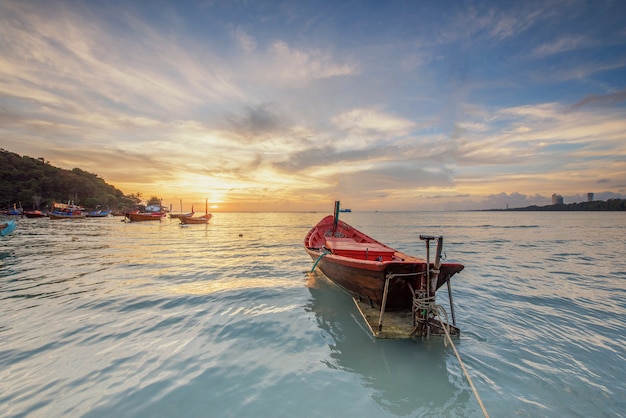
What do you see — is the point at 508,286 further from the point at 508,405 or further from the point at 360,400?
the point at 360,400

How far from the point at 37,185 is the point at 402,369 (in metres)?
104

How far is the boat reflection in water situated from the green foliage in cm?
9389

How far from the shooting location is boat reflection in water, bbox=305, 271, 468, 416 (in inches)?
169

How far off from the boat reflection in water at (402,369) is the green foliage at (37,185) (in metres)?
93.9

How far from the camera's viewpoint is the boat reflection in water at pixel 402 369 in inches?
169

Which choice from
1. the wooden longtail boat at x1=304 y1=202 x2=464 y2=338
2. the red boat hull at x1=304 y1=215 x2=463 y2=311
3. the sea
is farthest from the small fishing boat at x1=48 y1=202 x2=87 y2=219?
the wooden longtail boat at x1=304 y1=202 x2=464 y2=338

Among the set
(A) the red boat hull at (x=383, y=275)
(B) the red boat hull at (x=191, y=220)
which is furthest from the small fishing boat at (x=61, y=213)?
(A) the red boat hull at (x=383, y=275)

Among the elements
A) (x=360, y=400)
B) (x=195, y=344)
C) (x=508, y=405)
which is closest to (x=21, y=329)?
(x=195, y=344)

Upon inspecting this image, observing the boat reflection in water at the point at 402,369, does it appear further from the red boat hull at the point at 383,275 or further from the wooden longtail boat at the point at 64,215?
the wooden longtail boat at the point at 64,215

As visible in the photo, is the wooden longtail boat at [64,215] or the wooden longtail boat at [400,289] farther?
the wooden longtail boat at [64,215]

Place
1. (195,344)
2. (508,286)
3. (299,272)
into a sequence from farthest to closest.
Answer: (299,272)
(508,286)
(195,344)

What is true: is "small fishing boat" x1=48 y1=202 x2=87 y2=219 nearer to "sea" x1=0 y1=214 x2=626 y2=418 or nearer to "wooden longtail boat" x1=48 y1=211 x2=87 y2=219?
"wooden longtail boat" x1=48 y1=211 x2=87 y2=219

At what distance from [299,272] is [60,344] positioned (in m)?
9.60

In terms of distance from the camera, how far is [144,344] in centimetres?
600
